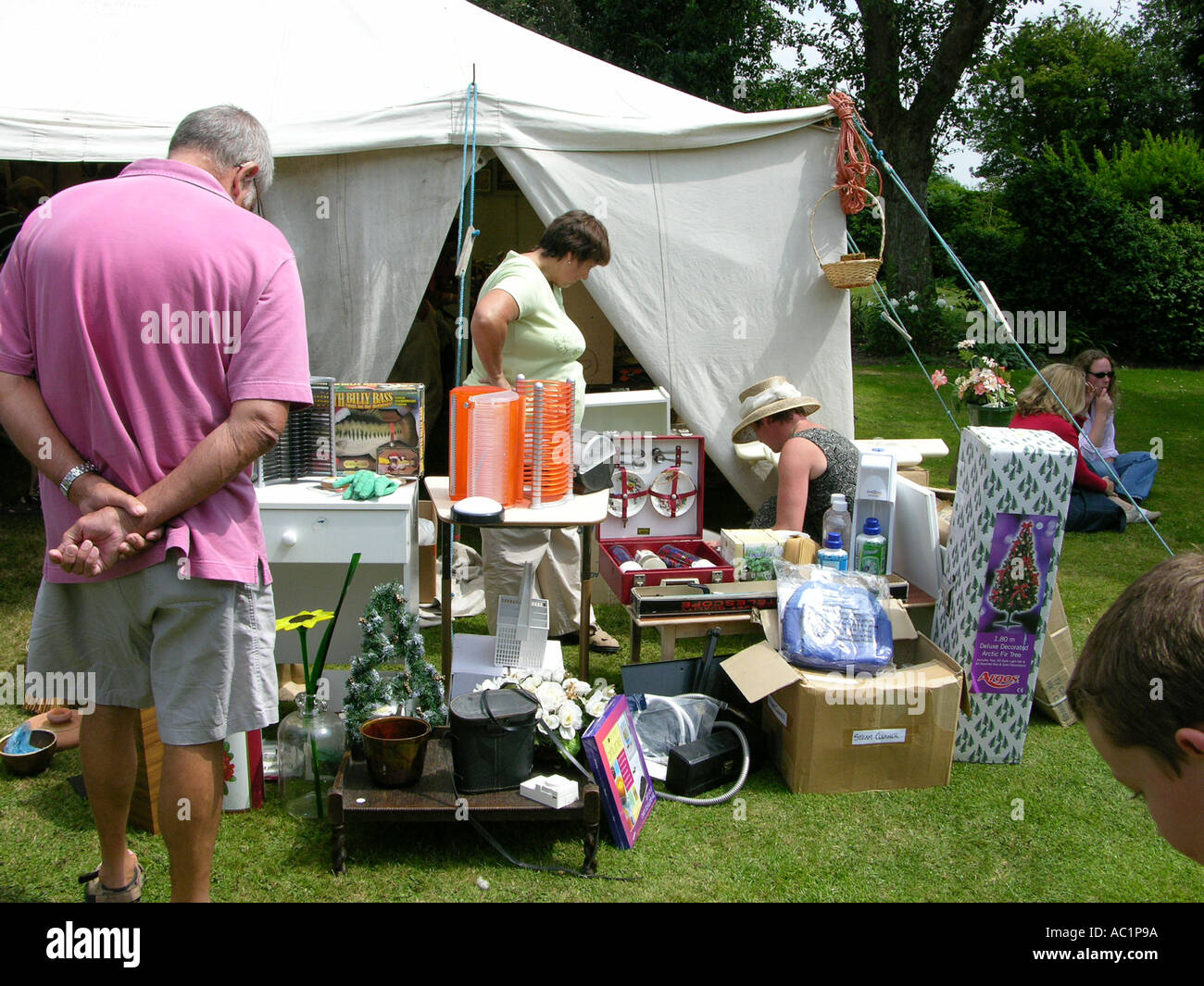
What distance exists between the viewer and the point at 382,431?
3791 mm

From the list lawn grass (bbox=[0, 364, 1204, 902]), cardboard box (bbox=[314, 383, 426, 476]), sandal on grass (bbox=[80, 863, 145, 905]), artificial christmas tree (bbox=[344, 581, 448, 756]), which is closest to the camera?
sandal on grass (bbox=[80, 863, 145, 905])

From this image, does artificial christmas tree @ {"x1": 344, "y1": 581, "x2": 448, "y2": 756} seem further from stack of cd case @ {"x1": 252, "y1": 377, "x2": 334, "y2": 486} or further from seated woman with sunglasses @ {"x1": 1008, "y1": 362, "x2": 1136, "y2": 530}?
seated woman with sunglasses @ {"x1": 1008, "y1": 362, "x2": 1136, "y2": 530}

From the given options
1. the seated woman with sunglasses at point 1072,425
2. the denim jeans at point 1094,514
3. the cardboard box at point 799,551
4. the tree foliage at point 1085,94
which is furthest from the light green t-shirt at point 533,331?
the tree foliage at point 1085,94

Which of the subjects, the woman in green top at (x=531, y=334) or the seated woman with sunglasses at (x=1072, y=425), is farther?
the seated woman with sunglasses at (x=1072, y=425)

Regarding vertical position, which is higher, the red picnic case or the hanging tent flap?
the hanging tent flap

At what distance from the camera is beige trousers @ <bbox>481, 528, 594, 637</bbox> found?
3.80 meters

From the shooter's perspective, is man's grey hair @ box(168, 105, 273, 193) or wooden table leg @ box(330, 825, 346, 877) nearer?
man's grey hair @ box(168, 105, 273, 193)

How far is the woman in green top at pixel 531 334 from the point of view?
3701mm

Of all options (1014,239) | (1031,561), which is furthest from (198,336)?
(1014,239)

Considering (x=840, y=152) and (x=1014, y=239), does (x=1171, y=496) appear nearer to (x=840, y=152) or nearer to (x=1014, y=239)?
(x=840, y=152)

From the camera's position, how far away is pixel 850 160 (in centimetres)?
507

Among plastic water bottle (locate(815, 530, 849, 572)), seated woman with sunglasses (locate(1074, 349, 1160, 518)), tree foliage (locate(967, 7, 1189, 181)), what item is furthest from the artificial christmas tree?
tree foliage (locate(967, 7, 1189, 181))

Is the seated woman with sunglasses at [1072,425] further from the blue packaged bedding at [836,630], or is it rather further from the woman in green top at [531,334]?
the woman in green top at [531,334]

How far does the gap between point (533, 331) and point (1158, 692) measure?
3.13 m
